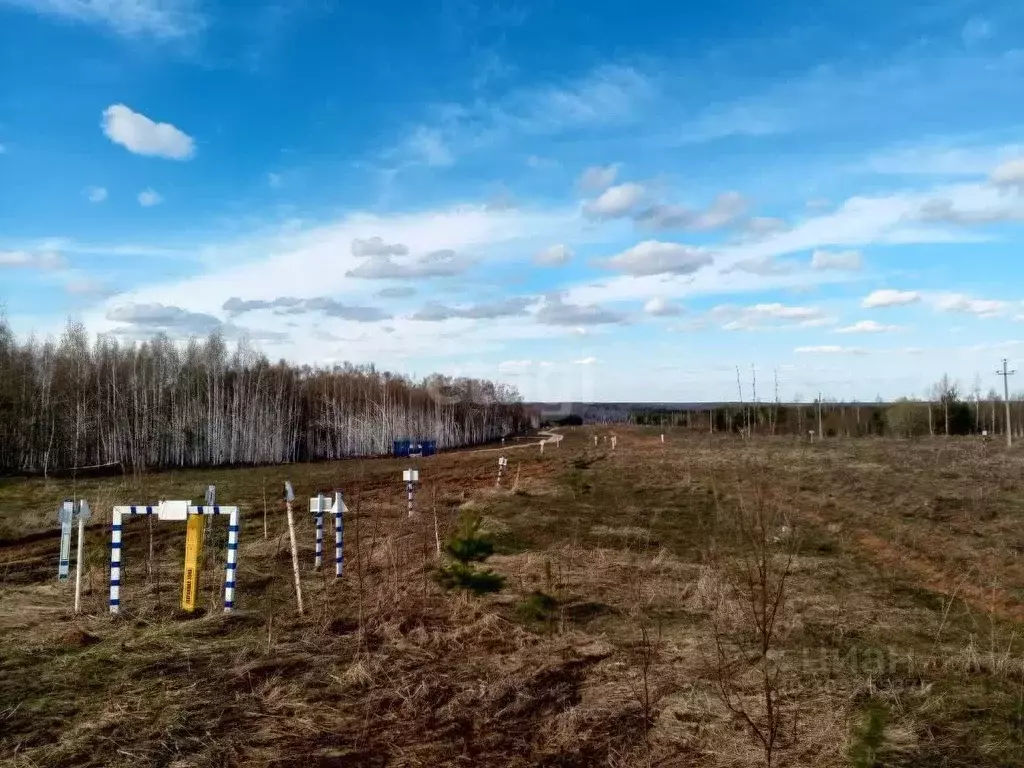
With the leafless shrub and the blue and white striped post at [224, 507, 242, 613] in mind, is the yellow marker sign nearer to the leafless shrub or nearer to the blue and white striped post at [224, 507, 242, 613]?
the blue and white striped post at [224, 507, 242, 613]

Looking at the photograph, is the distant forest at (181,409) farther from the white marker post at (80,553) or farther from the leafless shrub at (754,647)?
the leafless shrub at (754,647)

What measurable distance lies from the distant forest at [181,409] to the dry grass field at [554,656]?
22494mm

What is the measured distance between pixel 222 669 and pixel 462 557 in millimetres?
2299

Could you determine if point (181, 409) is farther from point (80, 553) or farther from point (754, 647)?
point (754, 647)

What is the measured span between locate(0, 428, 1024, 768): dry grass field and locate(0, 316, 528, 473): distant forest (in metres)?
22.5

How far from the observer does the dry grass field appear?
4.33m

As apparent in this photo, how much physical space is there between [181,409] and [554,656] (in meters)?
40.7

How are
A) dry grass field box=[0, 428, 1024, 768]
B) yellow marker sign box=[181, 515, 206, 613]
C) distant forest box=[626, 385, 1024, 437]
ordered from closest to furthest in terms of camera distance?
dry grass field box=[0, 428, 1024, 768], yellow marker sign box=[181, 515, 206, 613], distant forest box=[626, 385, 1024, 437]

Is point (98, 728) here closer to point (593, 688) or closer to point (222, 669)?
point (222, 669)

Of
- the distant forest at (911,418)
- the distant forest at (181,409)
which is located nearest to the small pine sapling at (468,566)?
the distant forest at (181,409)

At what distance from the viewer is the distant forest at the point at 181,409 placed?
36312 mm

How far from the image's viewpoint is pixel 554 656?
6078 millimetres

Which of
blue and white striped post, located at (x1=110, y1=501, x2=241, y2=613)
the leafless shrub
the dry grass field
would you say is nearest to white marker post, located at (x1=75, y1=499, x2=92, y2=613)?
the dry grass field

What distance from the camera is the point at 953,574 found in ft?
32.0
